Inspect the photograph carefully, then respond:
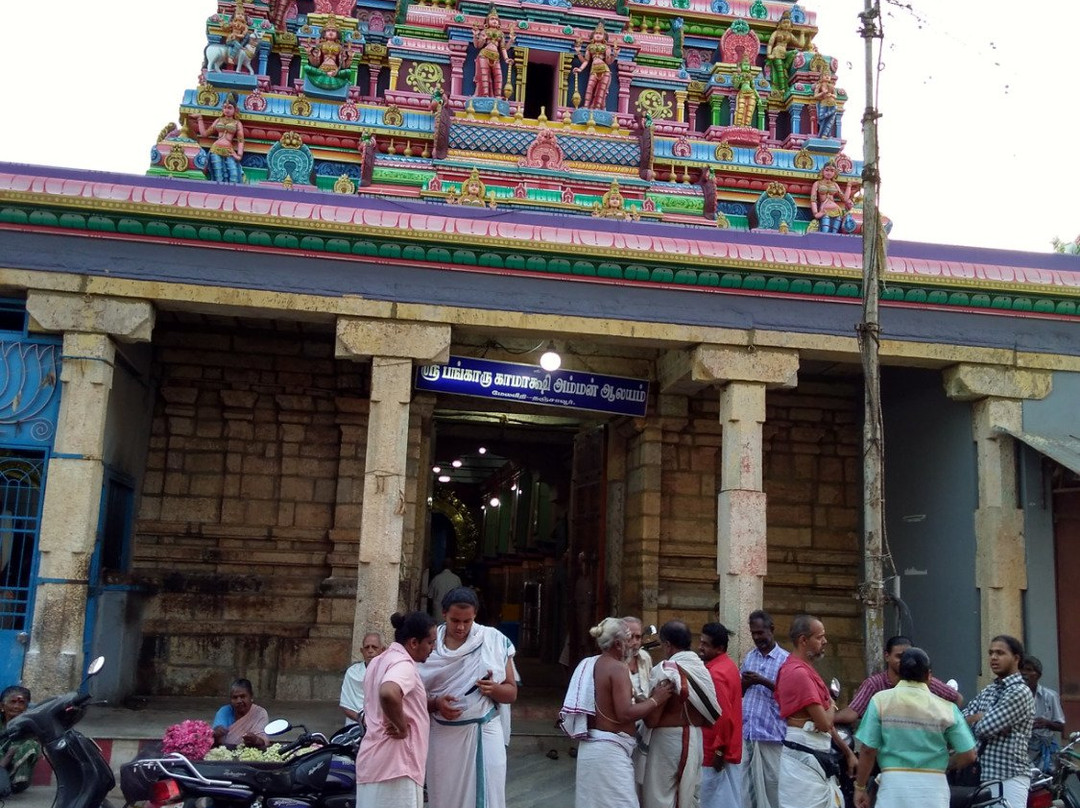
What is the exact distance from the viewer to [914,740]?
204 inches

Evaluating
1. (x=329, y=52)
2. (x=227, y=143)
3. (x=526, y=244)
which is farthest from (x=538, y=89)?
(x=526, y=244)

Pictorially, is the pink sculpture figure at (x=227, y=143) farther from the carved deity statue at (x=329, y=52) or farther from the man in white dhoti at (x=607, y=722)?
the man in white dhoti at (x=607, y=722)


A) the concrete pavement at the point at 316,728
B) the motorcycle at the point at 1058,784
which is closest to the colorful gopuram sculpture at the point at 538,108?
the concrete pavement at the point at 316,728

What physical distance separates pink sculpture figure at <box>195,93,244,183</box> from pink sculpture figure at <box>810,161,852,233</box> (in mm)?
7750

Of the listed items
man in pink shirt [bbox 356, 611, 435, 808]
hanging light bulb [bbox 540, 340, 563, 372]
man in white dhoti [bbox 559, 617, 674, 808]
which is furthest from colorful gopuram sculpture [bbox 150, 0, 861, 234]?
man in pink shirt [bbox 356, 611, 435, 808]

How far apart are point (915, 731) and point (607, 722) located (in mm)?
1613

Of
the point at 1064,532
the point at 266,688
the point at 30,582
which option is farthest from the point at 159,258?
the point at 1064,532

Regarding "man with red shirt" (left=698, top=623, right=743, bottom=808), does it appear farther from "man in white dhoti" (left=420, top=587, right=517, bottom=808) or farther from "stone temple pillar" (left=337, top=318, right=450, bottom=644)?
"stone temple pillar" (left=337, top=318, right=450, bottom=644)

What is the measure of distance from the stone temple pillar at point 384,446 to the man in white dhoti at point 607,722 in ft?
A: 11.8

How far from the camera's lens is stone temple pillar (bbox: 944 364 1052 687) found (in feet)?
33.6

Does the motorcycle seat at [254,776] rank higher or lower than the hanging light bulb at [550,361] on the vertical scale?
lower

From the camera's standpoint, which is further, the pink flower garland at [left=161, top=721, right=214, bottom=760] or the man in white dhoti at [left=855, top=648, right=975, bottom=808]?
the pink flower garland at [left=161, top=721, right=214, bottom=760]

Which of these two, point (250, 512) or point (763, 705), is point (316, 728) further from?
Result: point (763, 705)

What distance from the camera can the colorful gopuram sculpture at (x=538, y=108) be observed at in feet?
46.1
